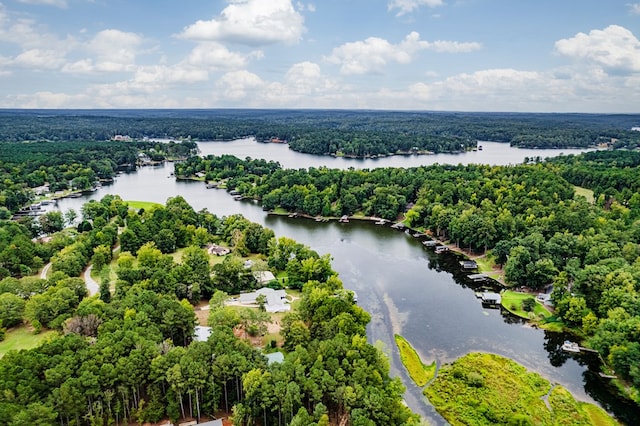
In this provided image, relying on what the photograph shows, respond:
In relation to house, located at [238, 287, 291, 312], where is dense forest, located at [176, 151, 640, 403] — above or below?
above

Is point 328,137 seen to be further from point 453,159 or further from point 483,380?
point 483,380

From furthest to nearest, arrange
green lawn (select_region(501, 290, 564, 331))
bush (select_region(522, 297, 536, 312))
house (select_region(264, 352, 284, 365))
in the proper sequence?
1. bush (select_region(522, 297, 536, 312))
2. green lawn (select_region(501, 290, 564, 331))
3. house (select_region(264, 352, 284, 365))

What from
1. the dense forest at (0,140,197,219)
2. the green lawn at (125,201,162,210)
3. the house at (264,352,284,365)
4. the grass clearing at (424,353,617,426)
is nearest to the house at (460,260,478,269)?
the grass clearing at (424,353,617,426)

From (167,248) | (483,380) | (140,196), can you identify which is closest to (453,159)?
(140,196)

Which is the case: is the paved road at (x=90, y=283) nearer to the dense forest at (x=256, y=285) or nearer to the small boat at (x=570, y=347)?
the dense forest at (x=256, y=285)

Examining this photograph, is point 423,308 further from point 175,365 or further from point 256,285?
point 175,365

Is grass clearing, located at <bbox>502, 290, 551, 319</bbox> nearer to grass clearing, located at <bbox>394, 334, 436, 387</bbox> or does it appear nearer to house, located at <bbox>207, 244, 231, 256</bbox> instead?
grass clearing, located at <bbox>394, 334, 436, 387</bbox>
